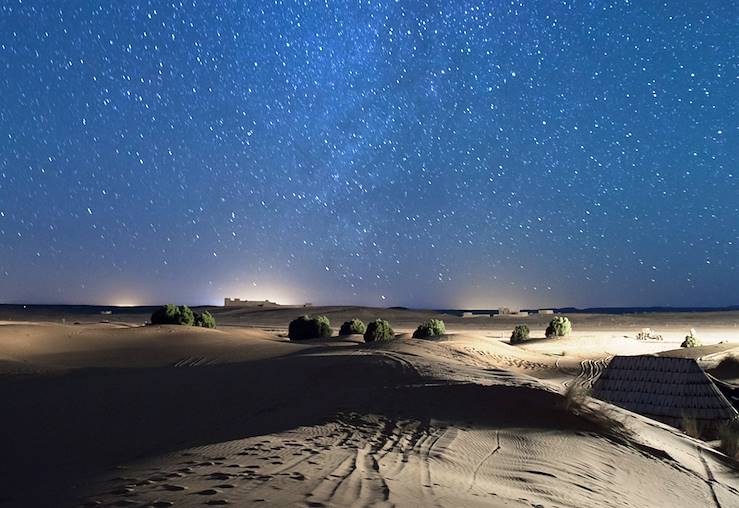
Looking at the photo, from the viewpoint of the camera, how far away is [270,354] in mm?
19625

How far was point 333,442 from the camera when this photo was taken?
250 inches

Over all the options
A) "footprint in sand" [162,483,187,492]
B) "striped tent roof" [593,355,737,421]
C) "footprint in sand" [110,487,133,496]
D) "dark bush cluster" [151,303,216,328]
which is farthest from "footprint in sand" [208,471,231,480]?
"dark bush cluster" [151,303,216,328]

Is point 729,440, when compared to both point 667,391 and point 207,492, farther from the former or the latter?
point 207,492

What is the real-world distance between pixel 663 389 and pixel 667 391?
0.08 meters

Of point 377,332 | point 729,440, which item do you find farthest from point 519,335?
point 729,440

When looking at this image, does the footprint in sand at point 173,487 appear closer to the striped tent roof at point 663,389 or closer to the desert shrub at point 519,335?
the striped tent roof at point 663,389

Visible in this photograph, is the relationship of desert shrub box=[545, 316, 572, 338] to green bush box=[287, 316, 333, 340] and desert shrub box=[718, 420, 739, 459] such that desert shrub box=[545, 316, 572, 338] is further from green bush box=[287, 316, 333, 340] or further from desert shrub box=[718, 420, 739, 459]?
desert shrub box=[718, 420, 739, 459]

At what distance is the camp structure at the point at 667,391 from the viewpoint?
10.7m

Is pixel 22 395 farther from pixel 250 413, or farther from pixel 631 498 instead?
pixel 631 498

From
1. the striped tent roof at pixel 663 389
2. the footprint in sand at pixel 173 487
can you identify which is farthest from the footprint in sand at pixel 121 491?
the striped tent roof at pixel 663 389

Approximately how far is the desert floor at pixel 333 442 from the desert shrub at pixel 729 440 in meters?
0.70

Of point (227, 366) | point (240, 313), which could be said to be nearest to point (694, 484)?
point (227, 366)

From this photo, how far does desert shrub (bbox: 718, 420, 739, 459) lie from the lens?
9.34m

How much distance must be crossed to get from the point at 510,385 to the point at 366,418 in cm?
329
